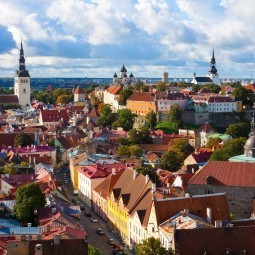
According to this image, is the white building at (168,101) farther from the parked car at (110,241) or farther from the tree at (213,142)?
the parked car at (110,241)

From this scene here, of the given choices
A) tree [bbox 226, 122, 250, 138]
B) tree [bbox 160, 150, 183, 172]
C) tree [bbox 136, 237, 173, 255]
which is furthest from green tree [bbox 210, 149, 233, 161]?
tree [bbox 136, 237, 173, 255]

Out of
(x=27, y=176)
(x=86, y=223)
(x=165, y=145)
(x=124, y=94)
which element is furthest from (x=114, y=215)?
(x=124, y=94)

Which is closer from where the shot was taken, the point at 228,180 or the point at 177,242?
the point at 177,242

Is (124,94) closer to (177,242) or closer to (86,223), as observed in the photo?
(86,223)

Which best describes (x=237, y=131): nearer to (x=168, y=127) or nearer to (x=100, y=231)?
(x=168, y=127)

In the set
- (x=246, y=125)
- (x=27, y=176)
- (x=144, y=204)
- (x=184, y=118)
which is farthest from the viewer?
(x=184, y=118)

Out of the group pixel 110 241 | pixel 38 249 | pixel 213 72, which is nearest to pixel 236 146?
pixel 110 241

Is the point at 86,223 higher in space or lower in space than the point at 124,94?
lower
